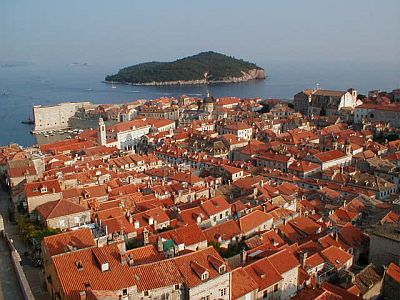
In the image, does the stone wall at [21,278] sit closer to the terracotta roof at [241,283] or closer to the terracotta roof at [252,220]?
the terracotta roof at [241,283]

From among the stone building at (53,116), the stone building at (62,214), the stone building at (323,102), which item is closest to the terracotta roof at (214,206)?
the stone building at (62,214)

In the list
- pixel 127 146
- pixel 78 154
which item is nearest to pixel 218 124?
pixel 127 146

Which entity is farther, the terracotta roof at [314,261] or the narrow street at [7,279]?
the terracotta roof at [314,261]

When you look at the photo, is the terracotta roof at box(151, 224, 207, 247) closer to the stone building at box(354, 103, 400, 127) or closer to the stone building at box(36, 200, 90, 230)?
the stone building at box(36, 200, 90, 230)

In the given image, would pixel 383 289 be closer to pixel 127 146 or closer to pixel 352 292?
pixel 352 292

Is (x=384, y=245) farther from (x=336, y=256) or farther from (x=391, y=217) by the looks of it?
(x=391, y=217)

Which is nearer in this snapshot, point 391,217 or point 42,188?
point 42,188

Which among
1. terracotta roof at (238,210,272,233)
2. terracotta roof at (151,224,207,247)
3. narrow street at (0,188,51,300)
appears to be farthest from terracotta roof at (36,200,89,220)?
terracotta roof at (238,210,272,233)

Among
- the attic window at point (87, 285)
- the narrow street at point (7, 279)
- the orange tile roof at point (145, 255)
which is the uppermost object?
the attic window at point (87, 285)

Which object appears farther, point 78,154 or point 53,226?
point 78,154

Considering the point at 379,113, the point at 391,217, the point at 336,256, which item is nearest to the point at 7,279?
the point at 336,256


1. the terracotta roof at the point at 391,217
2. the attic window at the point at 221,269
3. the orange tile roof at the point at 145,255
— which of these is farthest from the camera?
the terracotta roof at the point at 391,217
